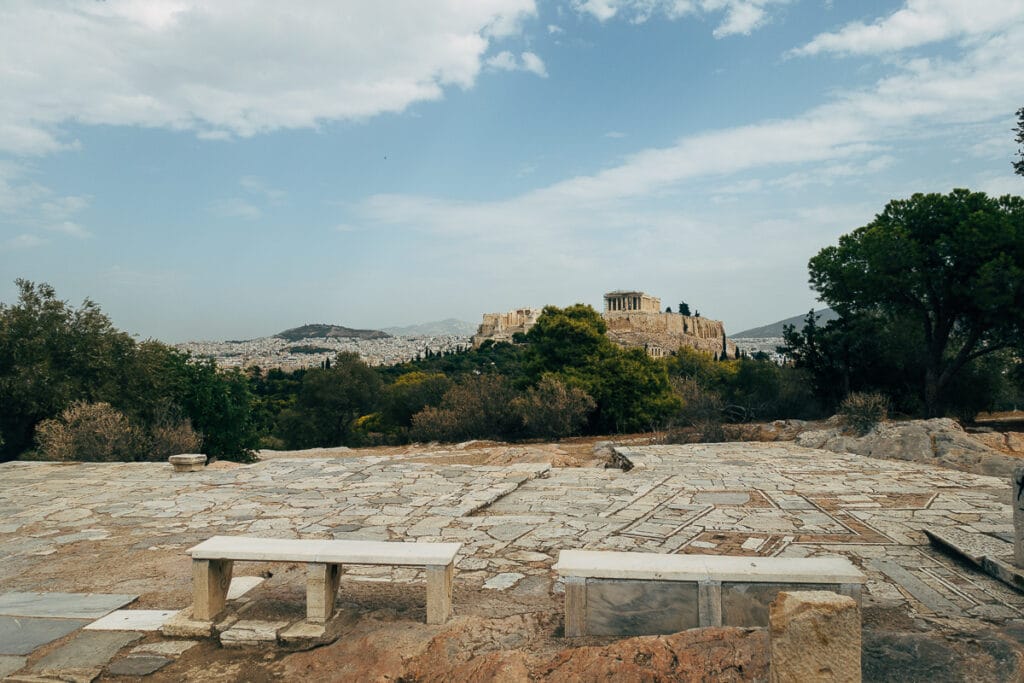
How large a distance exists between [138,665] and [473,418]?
13386 millimetres

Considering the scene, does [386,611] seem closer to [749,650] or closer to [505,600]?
[505,600]

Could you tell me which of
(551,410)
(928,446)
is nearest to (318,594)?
(928,446)

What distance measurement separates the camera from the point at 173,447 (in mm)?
14406

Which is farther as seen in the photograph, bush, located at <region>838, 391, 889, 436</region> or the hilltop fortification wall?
the hilltop fortification wall

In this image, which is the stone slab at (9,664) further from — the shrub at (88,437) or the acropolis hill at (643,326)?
the acropolis hill at (643,326)

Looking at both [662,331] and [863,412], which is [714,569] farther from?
[662,331]

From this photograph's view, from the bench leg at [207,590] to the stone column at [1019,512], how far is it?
535 cm

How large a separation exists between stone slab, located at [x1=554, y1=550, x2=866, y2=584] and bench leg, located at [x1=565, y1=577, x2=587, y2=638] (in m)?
0.04

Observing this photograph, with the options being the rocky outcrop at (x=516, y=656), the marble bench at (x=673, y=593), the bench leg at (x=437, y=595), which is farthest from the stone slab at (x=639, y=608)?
the bench leg at (x=437, y=595)

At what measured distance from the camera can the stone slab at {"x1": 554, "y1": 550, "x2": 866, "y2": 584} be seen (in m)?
3.42

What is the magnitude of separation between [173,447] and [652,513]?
1182 centimetres

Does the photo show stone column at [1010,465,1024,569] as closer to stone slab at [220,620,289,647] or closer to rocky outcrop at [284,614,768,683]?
rocky outcrop at [284,614,768,683]

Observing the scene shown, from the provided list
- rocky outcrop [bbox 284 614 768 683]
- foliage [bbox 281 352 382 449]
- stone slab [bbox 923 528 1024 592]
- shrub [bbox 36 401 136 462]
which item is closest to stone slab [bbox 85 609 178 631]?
rocky outcrop [bbox 284 614 768 683]

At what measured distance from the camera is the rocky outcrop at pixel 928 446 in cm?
978
